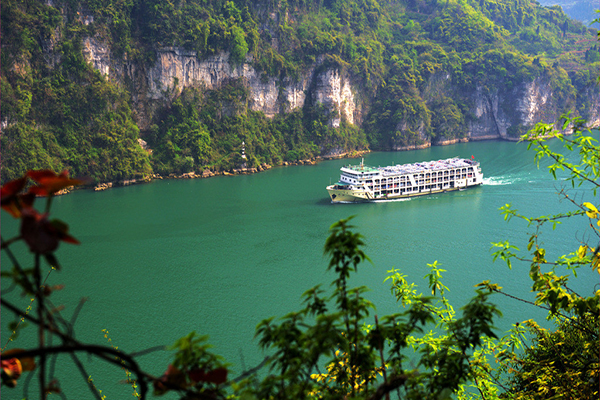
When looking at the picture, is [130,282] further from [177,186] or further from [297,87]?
[297,87]

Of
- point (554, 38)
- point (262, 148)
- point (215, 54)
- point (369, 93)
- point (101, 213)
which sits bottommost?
point (101, 213)

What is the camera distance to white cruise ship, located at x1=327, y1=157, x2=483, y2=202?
20078 mm

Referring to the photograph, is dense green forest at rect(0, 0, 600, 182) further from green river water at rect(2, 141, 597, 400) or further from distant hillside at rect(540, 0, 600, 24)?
distant hillside at rect(540, 0, 600, 24)

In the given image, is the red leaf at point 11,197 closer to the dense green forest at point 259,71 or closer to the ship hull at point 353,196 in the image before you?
the ship hull at point 353,196

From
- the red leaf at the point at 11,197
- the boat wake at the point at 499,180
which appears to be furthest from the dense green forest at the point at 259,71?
the red leaf at the point at 11,197

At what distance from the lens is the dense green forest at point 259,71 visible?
2528 cm

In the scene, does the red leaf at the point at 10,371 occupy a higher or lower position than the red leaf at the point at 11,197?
lower

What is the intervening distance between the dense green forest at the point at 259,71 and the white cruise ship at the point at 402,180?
1062 cm

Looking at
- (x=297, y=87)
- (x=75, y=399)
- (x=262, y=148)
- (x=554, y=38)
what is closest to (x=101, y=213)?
(x=75, y=399)

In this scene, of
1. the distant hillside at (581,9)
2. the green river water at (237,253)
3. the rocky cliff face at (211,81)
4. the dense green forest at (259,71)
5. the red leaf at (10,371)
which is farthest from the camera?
the distant hillside at (581,9)

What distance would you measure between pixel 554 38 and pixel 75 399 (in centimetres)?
5845

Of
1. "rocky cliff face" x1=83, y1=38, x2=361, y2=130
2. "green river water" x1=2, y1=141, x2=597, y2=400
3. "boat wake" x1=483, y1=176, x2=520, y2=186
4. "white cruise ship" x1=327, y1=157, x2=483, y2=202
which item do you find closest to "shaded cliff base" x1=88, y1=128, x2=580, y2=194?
"green river water" x1=2, y1=141, x2=597, y2=400

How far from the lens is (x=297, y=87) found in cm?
3528

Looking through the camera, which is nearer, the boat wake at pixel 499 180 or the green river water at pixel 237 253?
the green river water at pixel 237 253
